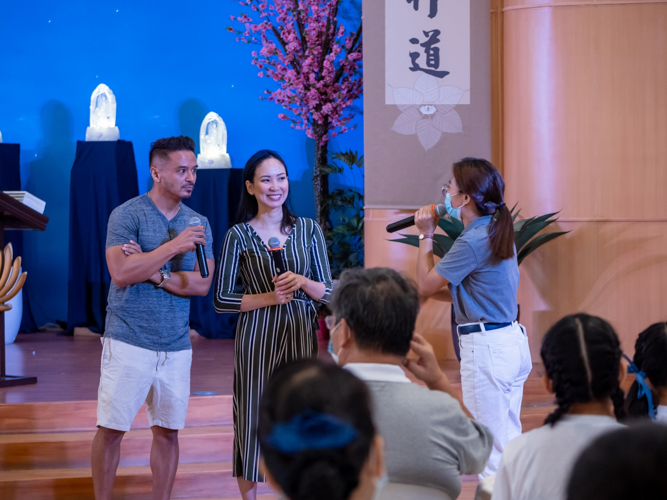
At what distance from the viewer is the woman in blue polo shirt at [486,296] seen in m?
2.46

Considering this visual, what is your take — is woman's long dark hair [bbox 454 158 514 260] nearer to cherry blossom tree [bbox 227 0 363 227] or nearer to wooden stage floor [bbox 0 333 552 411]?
wooden stage floor [bbox 0 333 552 411]

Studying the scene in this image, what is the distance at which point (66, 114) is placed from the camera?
6629 millimetres

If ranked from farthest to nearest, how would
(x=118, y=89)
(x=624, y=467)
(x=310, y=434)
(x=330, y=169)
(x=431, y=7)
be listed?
(x=118, y=89) < (x=330, y=169) < (x=431, y=7) < (x=310, y=434) < (x=624, y=467)

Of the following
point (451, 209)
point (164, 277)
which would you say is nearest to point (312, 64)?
point (451, 209)

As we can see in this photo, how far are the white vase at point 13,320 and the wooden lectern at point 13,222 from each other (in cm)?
158

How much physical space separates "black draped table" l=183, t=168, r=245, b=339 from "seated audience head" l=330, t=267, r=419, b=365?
4701 millimetres

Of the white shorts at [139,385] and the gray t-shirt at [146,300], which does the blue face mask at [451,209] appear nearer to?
the gray t-shirt at [146,300]

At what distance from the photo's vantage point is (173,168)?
9.00ft

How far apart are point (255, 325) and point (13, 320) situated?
3.97 m

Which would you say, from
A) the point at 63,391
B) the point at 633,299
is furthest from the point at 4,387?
the point at 633,299

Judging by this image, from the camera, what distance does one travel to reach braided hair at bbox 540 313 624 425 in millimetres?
1402

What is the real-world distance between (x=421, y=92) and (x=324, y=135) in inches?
73.2

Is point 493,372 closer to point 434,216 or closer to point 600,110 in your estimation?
point 434,216

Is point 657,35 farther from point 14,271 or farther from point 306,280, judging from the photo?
point 14,271
